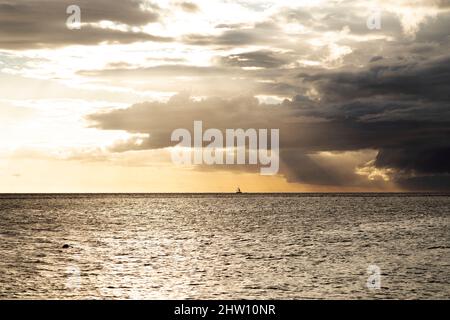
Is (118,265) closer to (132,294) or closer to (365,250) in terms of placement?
(132,294)

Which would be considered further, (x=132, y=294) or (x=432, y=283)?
(x=432, y=283)

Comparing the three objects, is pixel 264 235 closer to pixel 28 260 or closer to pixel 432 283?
pixel 28 260

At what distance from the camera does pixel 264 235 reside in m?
102

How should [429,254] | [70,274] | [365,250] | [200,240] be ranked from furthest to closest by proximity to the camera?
[200,240]
[365,250]
[429,254]
[70,274]

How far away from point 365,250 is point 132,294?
40928mm
